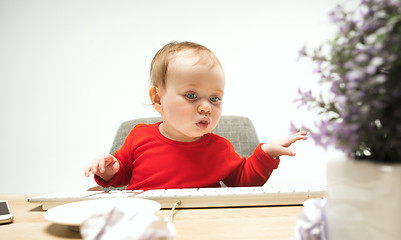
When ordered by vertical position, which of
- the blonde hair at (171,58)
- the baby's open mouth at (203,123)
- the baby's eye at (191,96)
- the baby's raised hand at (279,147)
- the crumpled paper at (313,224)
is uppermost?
the blonde hair at (171,58)

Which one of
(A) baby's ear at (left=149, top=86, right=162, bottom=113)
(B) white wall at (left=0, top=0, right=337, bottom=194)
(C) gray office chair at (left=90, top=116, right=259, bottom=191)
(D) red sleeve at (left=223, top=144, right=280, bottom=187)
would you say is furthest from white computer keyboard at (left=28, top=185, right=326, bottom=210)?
(B) white wall at (left=0, top=0, right=337, bottom=194)

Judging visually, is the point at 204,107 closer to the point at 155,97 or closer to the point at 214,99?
the point at 214,99

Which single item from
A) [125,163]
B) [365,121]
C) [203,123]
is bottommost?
[125,163]

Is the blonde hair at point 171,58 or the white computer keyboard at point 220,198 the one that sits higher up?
the blonde hair at point 171,58

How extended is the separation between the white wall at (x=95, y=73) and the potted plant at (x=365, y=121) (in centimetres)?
207

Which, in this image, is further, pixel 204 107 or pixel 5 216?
pixel 204 107

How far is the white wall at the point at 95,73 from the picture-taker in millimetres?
2336

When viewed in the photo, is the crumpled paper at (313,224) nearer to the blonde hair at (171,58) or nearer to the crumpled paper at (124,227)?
the crumpled paper at (124,227)

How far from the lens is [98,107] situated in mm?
2383

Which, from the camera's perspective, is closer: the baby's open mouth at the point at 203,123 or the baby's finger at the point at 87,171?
the baby's finger at the point at 87,171

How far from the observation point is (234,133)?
1439mm

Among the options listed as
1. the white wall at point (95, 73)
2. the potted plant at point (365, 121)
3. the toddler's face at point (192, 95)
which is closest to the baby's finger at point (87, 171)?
the toddler's face at point (192, 95)

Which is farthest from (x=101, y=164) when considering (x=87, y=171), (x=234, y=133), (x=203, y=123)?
(x=234, y=133)

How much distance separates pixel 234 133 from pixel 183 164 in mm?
472
